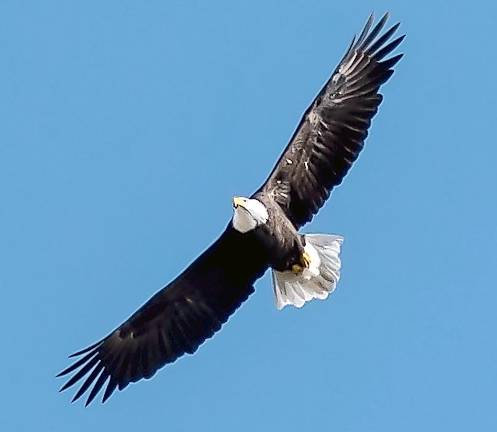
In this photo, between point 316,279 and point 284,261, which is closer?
point 284,261

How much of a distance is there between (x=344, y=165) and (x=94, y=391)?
2531mm

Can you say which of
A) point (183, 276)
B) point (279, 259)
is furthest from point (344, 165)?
point (183, 276)

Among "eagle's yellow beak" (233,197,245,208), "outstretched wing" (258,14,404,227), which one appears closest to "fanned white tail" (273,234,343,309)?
"outstretched wing" (258,14,404,227)

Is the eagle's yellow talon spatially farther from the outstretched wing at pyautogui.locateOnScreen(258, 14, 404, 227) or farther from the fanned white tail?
the outstretched wing at pyautogui.locateOnScreen(258, 14, 404, 227)

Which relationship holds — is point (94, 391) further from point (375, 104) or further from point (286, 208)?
point (375, 104)

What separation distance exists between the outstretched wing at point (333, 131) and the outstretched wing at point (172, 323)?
0.56 metres

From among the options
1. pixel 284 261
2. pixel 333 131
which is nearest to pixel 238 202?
pixel 284 261

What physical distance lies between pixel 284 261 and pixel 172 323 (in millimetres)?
1046

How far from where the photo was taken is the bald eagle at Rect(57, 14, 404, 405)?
283 inches

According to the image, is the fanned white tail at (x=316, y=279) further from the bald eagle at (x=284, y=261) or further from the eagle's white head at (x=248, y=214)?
the eagle's white head at (x=248, y=214)

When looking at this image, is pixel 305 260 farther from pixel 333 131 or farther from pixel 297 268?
pixel 333 131

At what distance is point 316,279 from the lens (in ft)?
24.5

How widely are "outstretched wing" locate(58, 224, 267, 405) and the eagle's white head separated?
56 cm

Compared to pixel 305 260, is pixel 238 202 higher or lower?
higher
